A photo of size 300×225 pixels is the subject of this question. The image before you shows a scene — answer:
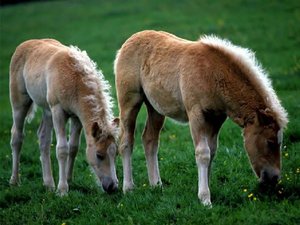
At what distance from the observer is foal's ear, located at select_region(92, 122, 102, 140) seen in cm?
759

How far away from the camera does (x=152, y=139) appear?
27.2 feet

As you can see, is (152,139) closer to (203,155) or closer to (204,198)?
(203,155)

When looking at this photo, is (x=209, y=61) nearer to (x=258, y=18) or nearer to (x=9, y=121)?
(x=9, y=121)

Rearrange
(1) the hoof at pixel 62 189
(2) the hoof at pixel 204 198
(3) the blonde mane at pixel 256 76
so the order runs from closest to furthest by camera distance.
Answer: (3) the blonde mane at pixel 256 76 < (2) the hoof at pixel 204 198 < (1) the hoof at pixel 62 189

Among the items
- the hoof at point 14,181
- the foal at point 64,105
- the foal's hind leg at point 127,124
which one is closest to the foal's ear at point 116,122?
the foal at point 64,105

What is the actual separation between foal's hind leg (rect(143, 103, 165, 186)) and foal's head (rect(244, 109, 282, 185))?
1.91m

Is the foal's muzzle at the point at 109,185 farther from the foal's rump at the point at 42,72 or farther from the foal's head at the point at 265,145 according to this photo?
the foal's head at the point at 265,145

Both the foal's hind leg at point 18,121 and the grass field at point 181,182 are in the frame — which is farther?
the foal's hind leg at point 18,121

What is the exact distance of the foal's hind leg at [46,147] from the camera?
858 cm

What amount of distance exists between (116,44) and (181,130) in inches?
473

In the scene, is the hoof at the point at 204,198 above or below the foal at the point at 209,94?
below

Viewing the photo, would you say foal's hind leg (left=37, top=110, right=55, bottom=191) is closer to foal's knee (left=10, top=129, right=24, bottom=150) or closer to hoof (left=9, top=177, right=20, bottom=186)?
foal's knee (left=10, top=129, right=24, bottom=150)

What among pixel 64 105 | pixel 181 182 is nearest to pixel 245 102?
pixel 181 182

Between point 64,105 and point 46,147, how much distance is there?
1.12m
